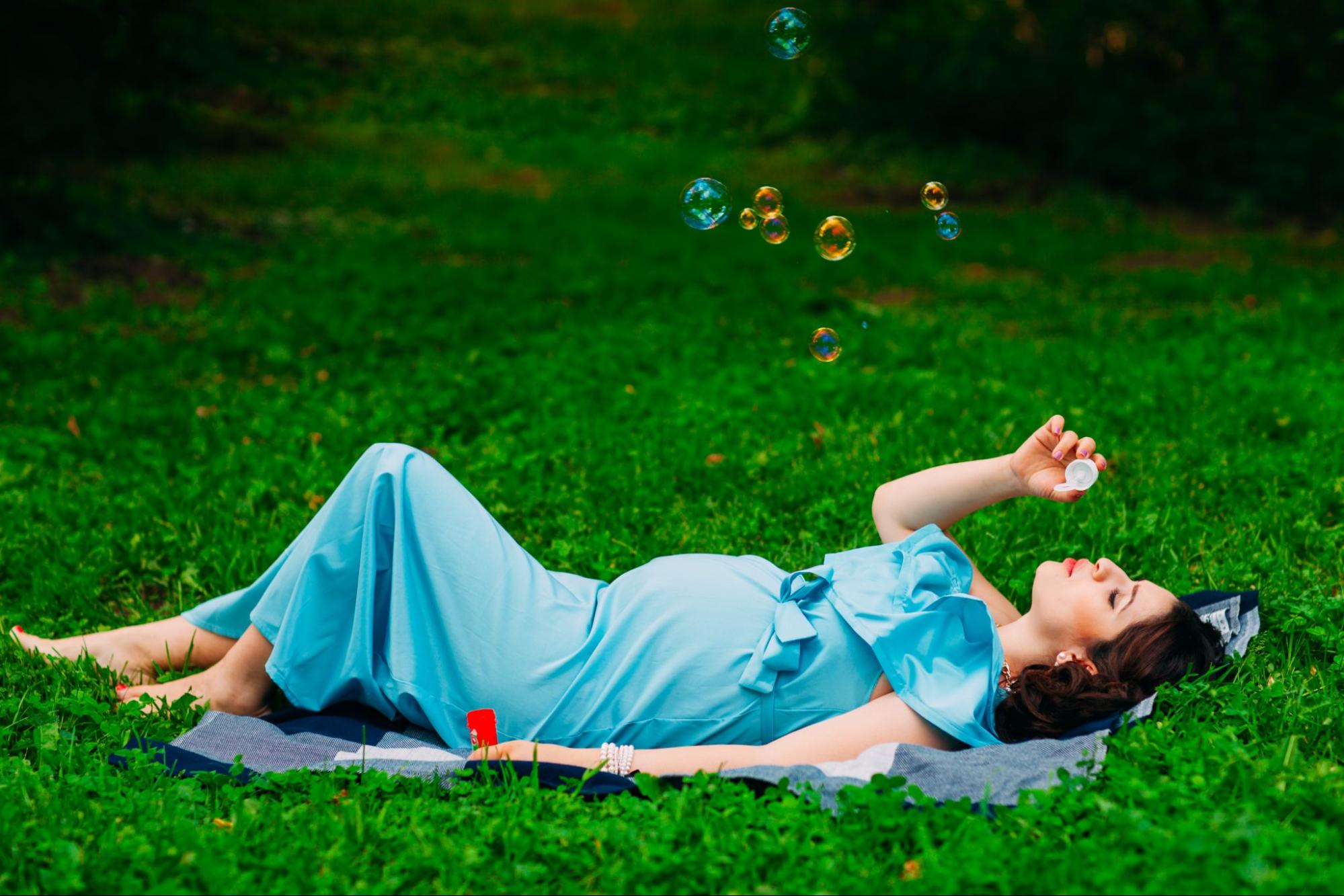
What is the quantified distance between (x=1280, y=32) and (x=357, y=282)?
759cm

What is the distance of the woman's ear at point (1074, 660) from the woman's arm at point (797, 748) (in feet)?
1.11

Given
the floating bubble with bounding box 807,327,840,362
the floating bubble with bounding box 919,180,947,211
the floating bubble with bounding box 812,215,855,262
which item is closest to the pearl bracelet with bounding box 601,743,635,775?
the floating bubble with bounding box 807,327,840,362

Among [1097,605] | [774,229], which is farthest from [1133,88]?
[1097,605]

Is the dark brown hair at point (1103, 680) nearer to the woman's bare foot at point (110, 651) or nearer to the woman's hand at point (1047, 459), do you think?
the woman's hand at point (1047, 459)

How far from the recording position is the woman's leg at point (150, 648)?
3.47m

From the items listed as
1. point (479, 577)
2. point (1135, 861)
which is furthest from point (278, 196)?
point (1135, 861)

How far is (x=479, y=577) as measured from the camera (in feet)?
10.2

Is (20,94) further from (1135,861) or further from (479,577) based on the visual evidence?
(1135,861)

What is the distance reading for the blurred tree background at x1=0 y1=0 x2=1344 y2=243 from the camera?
848cm

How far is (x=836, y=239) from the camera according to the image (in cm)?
422

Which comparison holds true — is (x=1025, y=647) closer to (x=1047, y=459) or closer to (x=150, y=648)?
(x=1047, y=459)

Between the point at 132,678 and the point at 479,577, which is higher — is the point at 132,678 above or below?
below

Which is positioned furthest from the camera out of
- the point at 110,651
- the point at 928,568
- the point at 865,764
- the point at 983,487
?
the point at 110,651

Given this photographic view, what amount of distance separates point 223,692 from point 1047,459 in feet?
7.16
